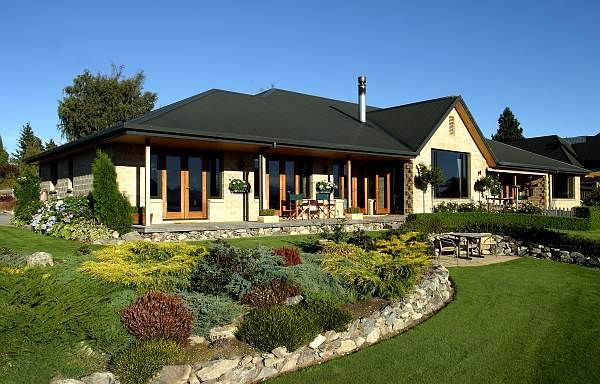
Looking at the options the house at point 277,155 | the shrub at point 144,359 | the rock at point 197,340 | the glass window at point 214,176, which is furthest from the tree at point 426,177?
the shrub at point 144,359

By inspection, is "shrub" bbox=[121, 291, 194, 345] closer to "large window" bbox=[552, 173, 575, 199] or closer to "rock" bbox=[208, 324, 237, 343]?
"rock" bbox=[208, 324, 237, 343]

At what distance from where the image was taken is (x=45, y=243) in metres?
11.2

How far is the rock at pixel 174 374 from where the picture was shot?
4840 mm

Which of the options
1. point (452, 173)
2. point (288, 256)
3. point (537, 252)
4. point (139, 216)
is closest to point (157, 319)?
point (288, 256)

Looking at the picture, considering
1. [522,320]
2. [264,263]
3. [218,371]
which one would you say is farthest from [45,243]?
[522,320]

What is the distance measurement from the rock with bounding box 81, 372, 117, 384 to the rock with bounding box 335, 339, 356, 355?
265cm

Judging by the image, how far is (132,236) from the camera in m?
12.1

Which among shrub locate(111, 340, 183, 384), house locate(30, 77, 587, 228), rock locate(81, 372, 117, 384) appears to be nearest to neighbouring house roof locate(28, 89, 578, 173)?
house locate(30, 77, 587, 228)

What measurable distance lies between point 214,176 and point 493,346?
11630 millimetres

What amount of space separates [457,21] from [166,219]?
11546 mm

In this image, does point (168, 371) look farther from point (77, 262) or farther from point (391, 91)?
point (391, 91)

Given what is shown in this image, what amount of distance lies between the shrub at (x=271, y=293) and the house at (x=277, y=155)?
7.01m

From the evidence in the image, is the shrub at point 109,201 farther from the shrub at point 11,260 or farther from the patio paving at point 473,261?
the patio paving at point 473,261

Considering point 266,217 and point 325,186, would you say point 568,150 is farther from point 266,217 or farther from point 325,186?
point 266,217
